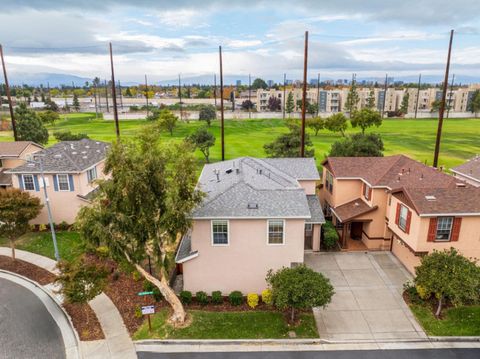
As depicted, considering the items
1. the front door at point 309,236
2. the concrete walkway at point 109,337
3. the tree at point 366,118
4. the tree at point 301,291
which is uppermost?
the tree at point 366,118

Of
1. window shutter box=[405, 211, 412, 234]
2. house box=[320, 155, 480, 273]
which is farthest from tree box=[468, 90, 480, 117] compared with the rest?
window shutter box=[405, 211, 412, 234]

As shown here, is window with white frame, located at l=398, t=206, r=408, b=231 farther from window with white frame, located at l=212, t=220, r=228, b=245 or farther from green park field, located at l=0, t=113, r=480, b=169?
green park field, located at l=0, t=113, r=480, b=169

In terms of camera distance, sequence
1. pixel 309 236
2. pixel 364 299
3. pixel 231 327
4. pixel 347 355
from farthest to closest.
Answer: pixel 309 236
pixel 364 299
pixel 231 327
pixel 347 355

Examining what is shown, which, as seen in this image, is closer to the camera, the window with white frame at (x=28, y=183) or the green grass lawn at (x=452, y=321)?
the green grass lawn at (x=452, y=321)

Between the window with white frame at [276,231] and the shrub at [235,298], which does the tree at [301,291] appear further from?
the shrub at [235,298]

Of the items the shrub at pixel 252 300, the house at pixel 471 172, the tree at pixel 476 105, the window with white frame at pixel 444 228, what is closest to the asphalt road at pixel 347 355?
the shrub at pixel 252 300

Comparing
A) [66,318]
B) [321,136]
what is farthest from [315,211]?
[321,136]

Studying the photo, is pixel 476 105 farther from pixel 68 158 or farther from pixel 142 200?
pixel 142 200

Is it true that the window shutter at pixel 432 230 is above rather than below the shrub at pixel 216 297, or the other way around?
above
